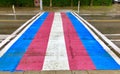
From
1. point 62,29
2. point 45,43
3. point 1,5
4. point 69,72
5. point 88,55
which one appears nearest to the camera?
point 69,72

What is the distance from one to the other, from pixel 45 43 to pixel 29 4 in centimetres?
2140

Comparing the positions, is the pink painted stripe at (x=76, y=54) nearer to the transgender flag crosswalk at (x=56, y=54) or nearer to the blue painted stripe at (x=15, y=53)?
the transgender flag crosswalk at (x=56, y=54)

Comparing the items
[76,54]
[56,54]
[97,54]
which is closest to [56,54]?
[56,54]

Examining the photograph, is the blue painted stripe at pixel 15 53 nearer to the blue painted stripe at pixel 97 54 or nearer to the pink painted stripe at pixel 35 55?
the pink painted stripe at pixel 35 55

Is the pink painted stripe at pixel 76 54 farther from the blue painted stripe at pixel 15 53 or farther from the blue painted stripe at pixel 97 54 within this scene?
the blue painted stripe at pixel 15 53

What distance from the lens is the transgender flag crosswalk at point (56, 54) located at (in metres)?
7.66

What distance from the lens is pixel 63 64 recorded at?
308 inches

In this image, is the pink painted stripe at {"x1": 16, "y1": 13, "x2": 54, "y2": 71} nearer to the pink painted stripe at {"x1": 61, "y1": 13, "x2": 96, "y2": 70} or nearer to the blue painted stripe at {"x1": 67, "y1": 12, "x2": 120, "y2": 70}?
the pink painted stripe at {"x1": 61, "y1": 13, "x2": 96, "y2": 70}

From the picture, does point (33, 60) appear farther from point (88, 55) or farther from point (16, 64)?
point (88, 55)

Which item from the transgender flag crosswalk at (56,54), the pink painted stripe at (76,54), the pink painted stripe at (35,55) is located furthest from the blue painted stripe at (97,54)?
the pink painted stripe at (35,55)

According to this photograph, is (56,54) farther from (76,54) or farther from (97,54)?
(97,54)

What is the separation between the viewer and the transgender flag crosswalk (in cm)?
766

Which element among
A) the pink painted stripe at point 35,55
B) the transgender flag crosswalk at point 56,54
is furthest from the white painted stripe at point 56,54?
the pink painted stripe at point 35,55

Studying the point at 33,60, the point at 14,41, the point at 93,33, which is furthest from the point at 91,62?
the point at 93,33
